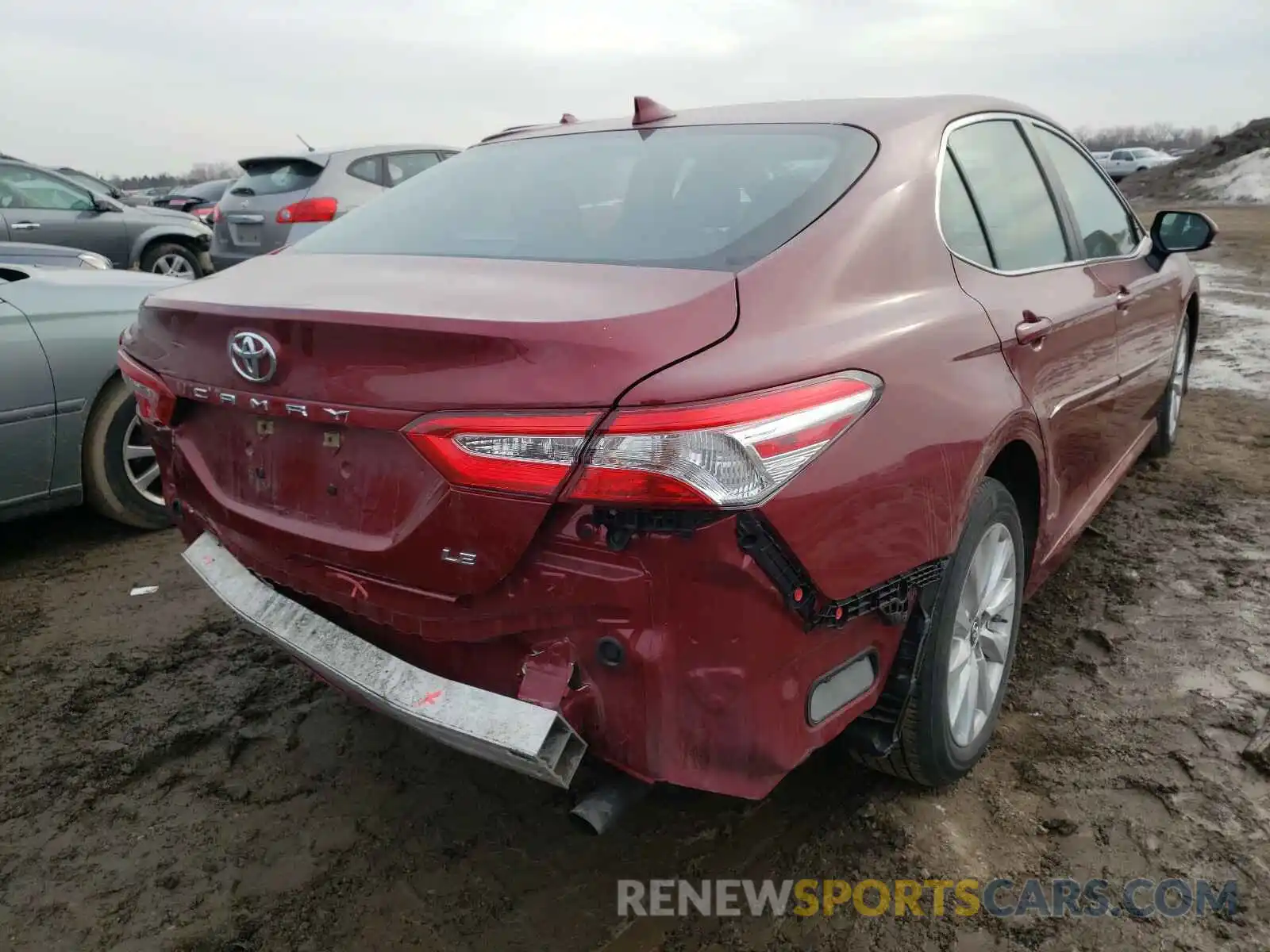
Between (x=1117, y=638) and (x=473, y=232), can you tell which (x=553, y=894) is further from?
(x=1117, y=638)

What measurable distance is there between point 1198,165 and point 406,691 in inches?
1423

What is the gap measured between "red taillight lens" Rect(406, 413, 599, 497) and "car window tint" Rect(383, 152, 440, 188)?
24.5 feet

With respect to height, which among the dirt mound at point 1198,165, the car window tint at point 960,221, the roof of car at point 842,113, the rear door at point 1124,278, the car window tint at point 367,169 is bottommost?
the dirt mound at point 1198,165

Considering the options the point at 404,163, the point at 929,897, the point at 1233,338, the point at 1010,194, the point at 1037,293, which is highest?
the point at 404,163

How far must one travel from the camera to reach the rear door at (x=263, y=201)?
829cm

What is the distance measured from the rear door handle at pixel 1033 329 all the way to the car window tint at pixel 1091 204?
852 mm

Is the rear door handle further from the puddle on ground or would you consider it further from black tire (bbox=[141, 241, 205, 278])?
black tire (bbox=[141, 241, 205, 278])

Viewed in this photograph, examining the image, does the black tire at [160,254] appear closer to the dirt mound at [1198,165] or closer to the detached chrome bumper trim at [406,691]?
the detached chrome bumper trim at [406,691]

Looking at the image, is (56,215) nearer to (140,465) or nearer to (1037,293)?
(140,465)

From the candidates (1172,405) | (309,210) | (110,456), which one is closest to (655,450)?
(110,456)

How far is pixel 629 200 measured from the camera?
2293 millimetres

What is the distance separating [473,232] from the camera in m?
2.35

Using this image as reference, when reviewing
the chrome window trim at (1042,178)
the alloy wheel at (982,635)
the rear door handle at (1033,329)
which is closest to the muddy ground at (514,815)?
the alloy wheel at (982,635)

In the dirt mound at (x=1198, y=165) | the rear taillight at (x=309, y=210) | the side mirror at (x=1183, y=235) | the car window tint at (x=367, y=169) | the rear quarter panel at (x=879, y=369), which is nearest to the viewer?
the rear quarter panel at (x=879, y=369)
